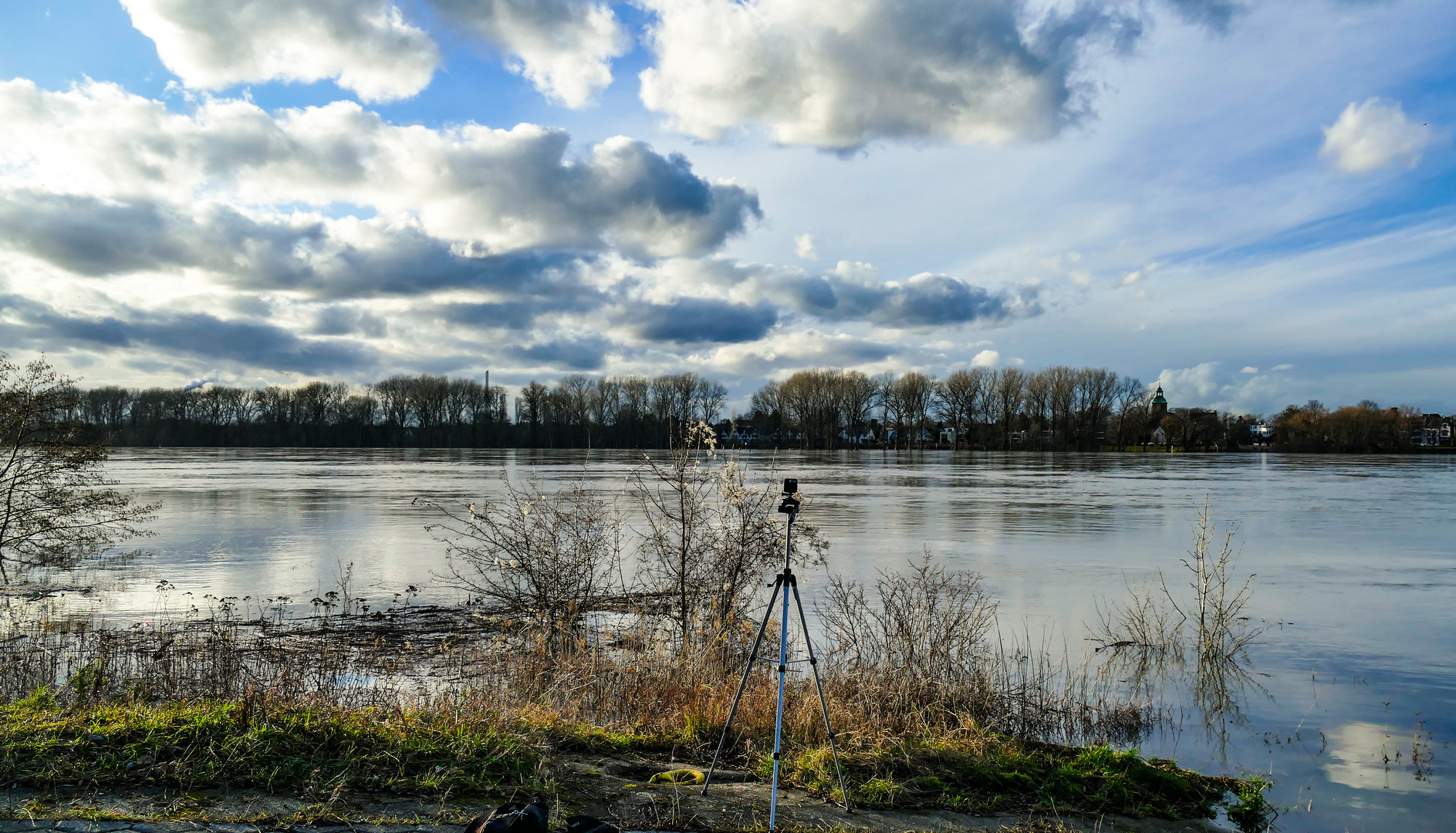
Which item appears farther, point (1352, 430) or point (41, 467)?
point (1352, 430)

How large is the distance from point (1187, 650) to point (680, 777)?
10502mm

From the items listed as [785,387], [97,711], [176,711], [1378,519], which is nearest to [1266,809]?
[176,711]

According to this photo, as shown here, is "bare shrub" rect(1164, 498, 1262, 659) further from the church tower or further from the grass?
the church tower

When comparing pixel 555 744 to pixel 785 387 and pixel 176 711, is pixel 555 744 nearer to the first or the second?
pixel 176 711

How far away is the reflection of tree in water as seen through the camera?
10953 mm

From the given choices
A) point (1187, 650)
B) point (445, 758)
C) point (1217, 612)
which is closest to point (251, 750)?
point (445, 758)

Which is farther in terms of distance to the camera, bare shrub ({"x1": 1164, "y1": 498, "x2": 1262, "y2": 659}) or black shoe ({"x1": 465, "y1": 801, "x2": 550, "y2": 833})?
bare shrub ({"x1": 1164, "y1": 498, "x2": 1262, "y2": 659})

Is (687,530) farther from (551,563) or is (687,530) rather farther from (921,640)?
(921,640)

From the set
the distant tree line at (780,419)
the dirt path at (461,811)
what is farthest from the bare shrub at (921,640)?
the distant tree line at (780,419)

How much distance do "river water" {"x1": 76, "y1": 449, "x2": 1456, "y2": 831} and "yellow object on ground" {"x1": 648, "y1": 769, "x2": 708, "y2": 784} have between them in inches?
202

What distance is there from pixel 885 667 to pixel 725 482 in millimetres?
2883

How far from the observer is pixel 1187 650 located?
43.0ft

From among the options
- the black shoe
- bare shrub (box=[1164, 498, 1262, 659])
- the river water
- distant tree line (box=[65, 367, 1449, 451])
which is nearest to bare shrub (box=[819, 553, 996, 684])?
the river water

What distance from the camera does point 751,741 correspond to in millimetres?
6609
